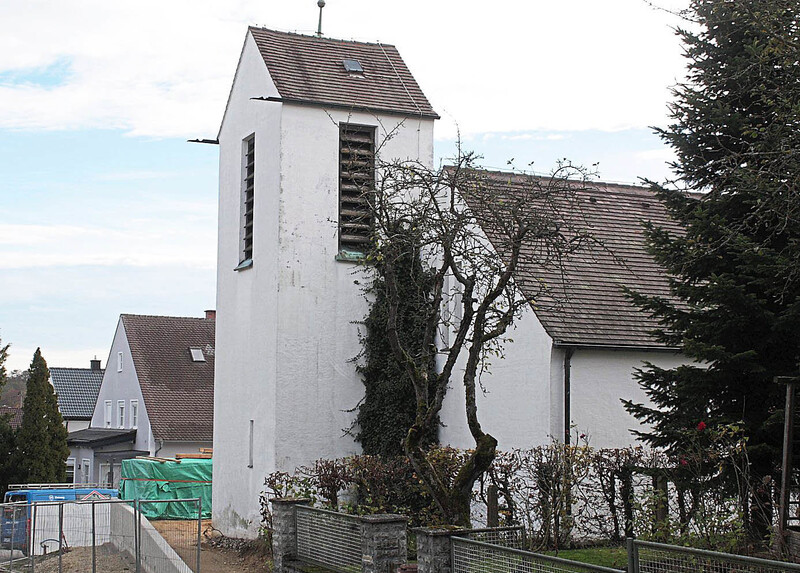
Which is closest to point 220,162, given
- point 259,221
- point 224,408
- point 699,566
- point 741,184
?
point 259,221

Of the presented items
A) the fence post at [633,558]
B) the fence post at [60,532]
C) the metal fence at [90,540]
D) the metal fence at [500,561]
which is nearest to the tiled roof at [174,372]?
the metal fence at [90,540]

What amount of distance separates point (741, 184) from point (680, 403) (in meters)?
4.38

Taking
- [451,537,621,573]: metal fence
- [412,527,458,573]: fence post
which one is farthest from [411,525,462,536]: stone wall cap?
[451,537,621,573]: metal fence

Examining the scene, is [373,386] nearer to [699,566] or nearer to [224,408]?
[224,408]

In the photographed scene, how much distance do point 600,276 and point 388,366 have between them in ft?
14.9

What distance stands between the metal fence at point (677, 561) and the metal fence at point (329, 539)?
4.97m

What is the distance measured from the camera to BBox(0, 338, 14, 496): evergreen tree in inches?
1448

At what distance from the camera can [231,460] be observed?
21.8 m

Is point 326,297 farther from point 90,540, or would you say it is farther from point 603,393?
point 90,540

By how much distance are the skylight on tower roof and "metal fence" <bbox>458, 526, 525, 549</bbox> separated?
1270cm

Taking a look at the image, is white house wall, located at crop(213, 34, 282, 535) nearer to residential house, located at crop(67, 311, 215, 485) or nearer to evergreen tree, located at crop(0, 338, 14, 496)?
evergreen tree, located at crop(0, 338, 14, 496)

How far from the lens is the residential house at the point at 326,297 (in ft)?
59.2

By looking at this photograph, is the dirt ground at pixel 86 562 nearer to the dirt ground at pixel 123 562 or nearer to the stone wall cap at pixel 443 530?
the dirt ground at pixel 123 562

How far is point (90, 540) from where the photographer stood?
1962 cm
